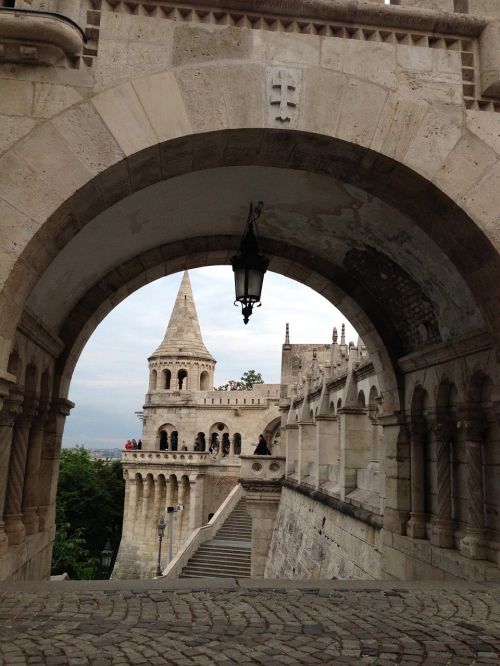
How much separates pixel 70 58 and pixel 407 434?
500 centimetres

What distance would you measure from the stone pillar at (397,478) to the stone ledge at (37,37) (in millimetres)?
4969

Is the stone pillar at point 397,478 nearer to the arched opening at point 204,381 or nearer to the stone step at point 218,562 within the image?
the stone step at point 218,562

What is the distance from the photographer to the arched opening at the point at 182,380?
4387cm

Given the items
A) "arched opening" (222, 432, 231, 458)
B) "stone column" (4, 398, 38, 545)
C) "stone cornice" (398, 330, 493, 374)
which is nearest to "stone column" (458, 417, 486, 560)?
"stone cornice" (398, 330, 493, 374)

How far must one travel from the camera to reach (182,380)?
44406mm

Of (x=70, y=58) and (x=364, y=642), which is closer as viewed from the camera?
(x=364, y=642)

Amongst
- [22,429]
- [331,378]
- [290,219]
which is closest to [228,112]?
[290,219]

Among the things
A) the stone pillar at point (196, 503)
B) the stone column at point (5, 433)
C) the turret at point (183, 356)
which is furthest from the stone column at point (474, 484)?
the turret at point (183, 356)

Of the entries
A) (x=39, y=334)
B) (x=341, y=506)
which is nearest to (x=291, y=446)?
(x=341, y=506)

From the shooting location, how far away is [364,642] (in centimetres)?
305

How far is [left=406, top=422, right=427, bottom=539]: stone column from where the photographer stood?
628 centimetres

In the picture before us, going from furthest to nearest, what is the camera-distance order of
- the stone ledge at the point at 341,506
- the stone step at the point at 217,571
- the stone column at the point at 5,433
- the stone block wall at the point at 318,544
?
1. the stone step at the point at 217,571
2. the stone block wall at the point at 318,544
3. the stone ledge at the point at 341,506
4. the stone column at the point at 5,433

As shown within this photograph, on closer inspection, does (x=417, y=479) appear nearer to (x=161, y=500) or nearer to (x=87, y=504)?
(x=161, y=500)

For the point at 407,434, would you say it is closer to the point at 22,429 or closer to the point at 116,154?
the point at 22,429
